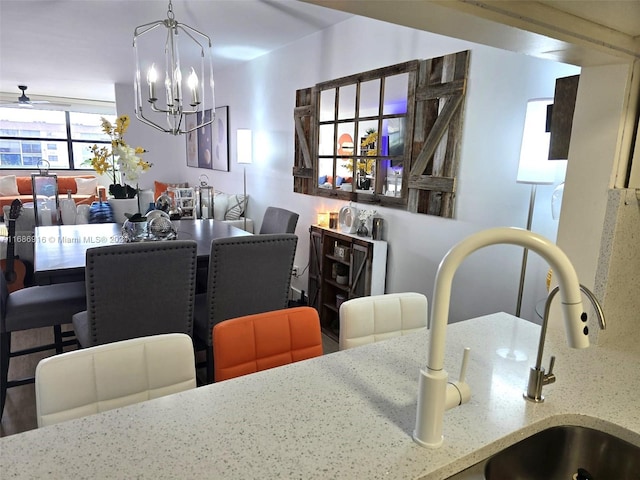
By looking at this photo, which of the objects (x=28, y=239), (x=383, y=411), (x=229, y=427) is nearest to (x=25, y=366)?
(x=28, y=239)

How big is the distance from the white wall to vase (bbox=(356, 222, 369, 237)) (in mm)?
188

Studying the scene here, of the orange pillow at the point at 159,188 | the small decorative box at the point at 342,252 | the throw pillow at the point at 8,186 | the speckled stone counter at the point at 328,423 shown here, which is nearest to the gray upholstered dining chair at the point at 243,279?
the small decorative box at the point at 342,252

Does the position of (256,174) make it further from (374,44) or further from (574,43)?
(574,43)

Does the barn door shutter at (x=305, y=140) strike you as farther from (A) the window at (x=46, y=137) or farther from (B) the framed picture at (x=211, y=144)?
(A) the window at (x=46, y=137)

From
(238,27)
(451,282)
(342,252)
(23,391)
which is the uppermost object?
(238,27)

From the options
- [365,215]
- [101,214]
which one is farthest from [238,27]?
[101,214]

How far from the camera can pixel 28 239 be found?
11.0ft

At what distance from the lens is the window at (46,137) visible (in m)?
8.61

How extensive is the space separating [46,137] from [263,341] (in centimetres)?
975

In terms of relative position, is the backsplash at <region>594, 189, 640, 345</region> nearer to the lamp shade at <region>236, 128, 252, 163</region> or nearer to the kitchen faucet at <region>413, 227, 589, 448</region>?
the kitchen faucet at <region>413, 227, 589, 448</region>

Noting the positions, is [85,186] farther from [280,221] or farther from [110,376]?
[110,376]

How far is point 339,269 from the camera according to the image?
343cm

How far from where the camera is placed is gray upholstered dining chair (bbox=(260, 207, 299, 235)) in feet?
10.7

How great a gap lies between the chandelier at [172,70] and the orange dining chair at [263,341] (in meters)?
1.72
